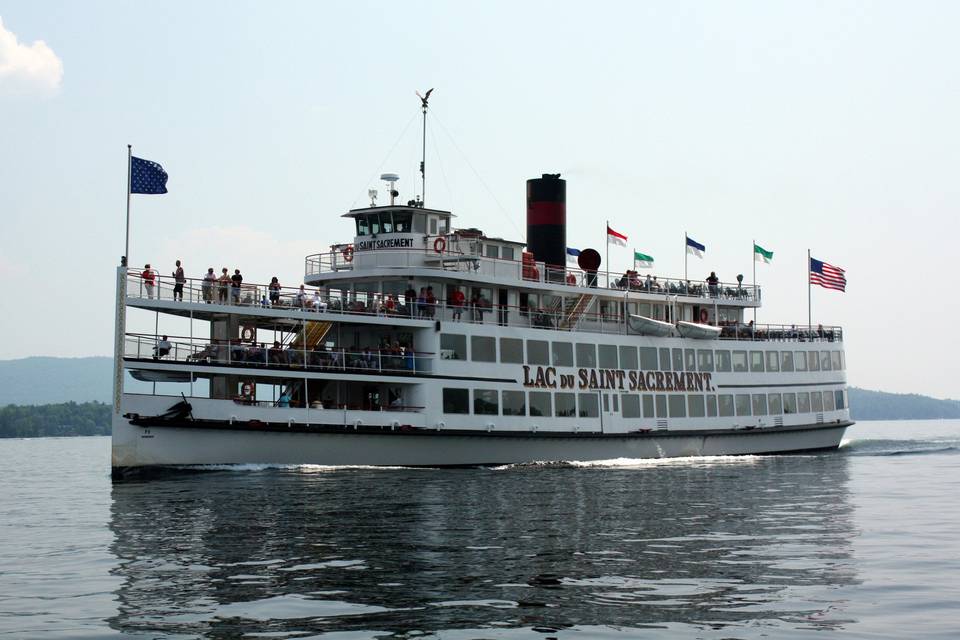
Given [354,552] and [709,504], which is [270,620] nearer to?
[354,552]

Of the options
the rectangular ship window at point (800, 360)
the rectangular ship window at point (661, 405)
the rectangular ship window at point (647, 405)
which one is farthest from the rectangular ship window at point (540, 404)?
the rectangular ship window at point (800, 360)

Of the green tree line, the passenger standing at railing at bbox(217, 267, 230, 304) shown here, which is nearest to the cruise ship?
the passenger standing at railing at bbox(217, 267, 230, 304)

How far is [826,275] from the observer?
4797 centimetres

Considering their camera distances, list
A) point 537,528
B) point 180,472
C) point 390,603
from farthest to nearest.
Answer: point 180,472 < point 537,528 < point 390,603

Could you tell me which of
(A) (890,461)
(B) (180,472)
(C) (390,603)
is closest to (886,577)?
(C) (390,603)

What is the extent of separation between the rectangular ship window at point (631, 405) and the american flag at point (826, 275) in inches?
456

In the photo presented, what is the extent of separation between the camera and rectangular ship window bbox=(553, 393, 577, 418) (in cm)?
3820

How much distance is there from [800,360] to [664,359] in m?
8.46

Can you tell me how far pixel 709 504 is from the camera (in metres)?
24.6

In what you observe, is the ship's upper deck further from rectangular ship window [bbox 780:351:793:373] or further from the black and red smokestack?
rectangular ship window [bbox 780:351:793:373]

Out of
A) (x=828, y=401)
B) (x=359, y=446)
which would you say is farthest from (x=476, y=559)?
(x=828, y=401)

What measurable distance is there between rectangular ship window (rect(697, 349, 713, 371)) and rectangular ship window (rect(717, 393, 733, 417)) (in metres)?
1.20

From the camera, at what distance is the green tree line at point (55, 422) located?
137000mm

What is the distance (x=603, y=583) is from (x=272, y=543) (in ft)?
19.8
